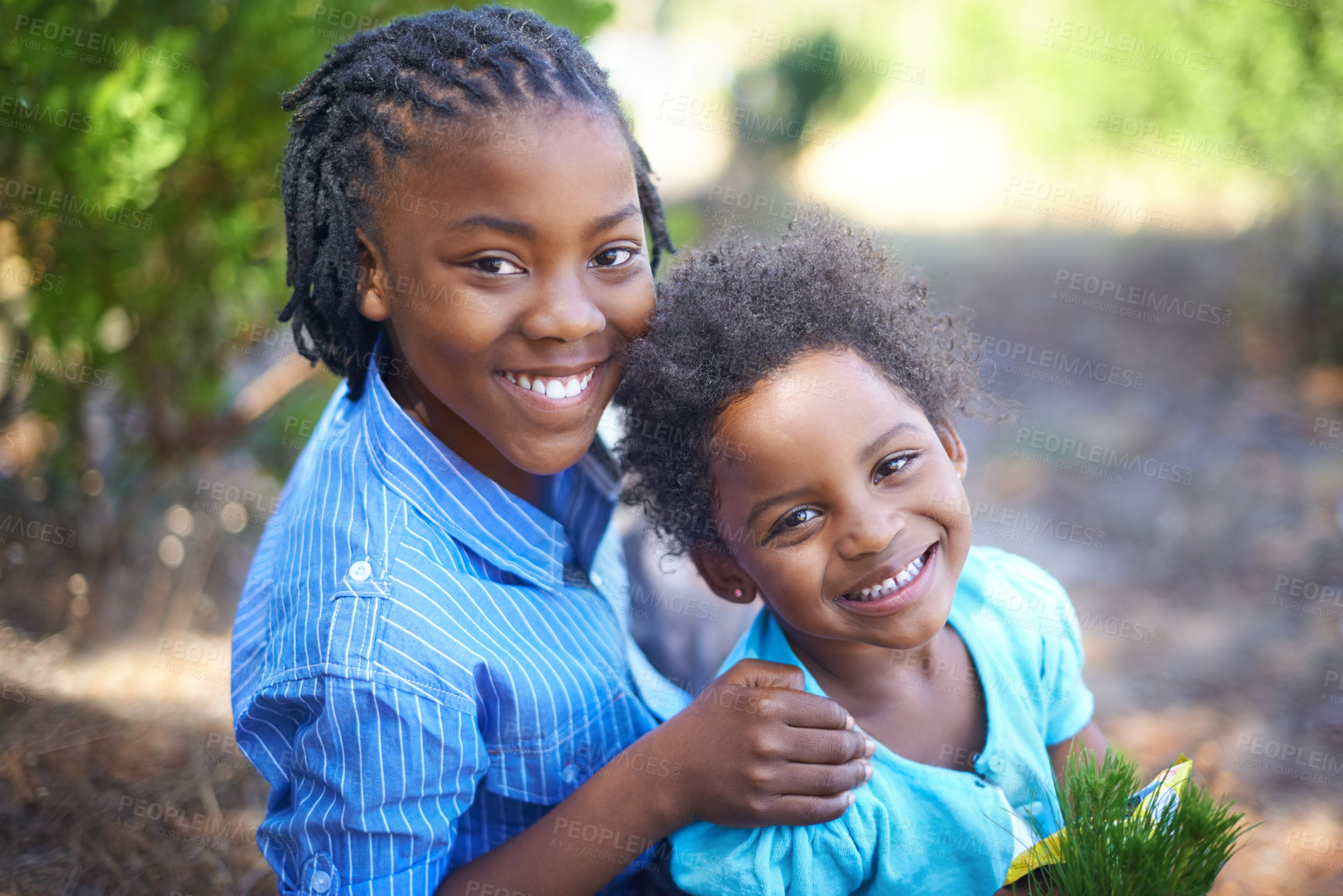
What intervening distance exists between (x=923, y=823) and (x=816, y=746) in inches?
10.4

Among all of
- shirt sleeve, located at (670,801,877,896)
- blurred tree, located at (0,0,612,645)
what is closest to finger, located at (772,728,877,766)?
shirt sleeve, located at (670,801,877,896)

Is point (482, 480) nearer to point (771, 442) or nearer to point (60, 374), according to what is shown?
point (771, 442)

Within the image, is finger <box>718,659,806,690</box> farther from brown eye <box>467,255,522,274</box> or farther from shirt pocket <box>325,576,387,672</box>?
brown eye <box>467,255,522,274</box>

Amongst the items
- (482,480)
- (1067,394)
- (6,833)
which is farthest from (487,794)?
(1067,394)

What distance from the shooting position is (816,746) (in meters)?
1.62

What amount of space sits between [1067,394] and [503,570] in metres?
4.87

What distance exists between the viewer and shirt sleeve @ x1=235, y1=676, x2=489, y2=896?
1544mm

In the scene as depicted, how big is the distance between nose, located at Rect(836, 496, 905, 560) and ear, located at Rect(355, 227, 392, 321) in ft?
2.93

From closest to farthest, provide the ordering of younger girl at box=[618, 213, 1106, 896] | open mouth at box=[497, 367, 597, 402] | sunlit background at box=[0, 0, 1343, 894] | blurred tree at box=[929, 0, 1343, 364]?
1. younger girl at box=[618, 213, 1106, 896]
2. open mouth at box=[497, 367, 597, 402]
3. sunlit background at box=[0, 0, 1343, 894]
4. blurred tree at box=[929, 0, 1343, 364]

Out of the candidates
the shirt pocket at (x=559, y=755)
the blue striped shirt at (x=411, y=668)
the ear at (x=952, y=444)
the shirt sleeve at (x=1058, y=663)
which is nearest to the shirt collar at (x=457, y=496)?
the blue striped shirt at (x=411, y=668)

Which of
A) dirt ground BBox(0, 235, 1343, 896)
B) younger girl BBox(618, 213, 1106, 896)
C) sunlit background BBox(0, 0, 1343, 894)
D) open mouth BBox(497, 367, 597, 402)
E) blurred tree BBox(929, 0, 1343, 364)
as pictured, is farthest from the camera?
blurred tree BBox(929, 0, 1343, 364)

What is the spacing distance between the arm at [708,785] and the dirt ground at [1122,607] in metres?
0.63

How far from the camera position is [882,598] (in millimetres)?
1663

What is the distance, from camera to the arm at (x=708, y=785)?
1.60 metres
